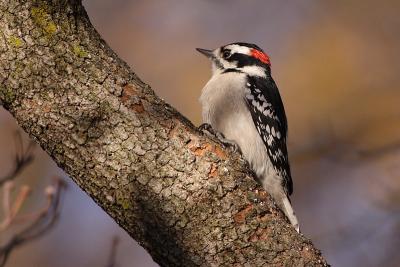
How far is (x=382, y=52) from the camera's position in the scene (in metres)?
8.46

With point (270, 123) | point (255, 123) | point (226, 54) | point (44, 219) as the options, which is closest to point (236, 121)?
point (255, 123)

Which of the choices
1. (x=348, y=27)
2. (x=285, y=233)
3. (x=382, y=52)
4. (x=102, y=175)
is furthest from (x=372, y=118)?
(x=102, y=175)

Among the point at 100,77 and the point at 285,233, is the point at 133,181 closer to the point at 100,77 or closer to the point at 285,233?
the point at 100,77

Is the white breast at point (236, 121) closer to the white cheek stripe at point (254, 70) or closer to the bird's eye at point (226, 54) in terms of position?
the white cheek stripe at point (254, 70)

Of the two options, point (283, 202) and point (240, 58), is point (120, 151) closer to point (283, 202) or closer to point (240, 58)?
point (283, 202)

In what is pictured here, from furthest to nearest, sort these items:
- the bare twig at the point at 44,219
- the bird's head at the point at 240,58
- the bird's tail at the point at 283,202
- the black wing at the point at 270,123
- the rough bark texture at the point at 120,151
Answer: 1. the bird's head at the point at 240,58
2. the black wing at the point at 270,123
3. the bird's tail at the point at 283,202
4. the bare twig at the point at 44,219
5. the rough bark texture at the point at 120,151

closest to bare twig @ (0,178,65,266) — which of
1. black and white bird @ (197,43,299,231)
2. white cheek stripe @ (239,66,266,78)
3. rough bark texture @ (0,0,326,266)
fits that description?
rough bark texture @ (0,0,326,266)

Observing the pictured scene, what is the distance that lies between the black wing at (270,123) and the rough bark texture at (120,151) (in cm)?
257

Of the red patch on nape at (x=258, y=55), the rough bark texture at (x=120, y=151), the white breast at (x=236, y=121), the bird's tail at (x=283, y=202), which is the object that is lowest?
the rough bark texture at (x=120, y=151)

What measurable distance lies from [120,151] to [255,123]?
9.07 ft

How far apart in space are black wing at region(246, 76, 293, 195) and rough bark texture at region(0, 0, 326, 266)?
257cm

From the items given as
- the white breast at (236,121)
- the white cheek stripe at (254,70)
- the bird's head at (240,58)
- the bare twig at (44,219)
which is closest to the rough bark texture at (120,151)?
the bare twig at (44,219)

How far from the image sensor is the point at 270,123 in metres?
5.62

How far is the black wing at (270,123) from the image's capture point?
18.1 feet
